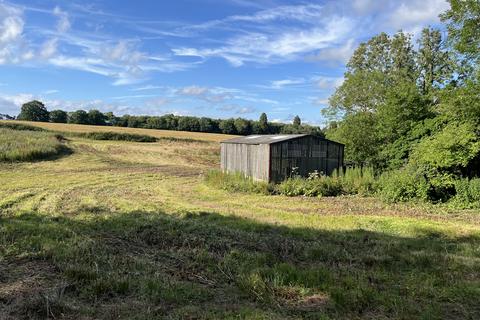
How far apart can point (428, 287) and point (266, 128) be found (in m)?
77.0

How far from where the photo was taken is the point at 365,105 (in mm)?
26188

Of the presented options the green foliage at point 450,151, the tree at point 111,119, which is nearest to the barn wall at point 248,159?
the green foliage at point 450,151

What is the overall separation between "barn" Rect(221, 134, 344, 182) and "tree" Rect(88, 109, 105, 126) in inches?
2683

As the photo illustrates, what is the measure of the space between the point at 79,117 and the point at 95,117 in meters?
3.23

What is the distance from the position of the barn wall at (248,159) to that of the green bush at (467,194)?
8.49 meters

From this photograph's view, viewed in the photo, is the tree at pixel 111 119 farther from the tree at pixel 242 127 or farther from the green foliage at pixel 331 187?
the green foliage at pixel 331 187

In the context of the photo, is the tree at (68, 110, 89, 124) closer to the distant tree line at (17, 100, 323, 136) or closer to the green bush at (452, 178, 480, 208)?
the distant tree line at (17, 100, 323, 136)

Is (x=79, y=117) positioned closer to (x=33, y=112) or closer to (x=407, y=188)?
(x=33, y=112)

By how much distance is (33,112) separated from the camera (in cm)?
8438

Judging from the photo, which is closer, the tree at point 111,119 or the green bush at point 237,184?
the green bush at point 237,184

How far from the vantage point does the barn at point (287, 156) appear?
19.5 m

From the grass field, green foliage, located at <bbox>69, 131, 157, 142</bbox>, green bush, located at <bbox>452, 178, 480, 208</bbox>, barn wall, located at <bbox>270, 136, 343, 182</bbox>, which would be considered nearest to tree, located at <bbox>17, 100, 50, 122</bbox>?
green foliage, located at <bbox>69, 131, 157, 142</bbox>

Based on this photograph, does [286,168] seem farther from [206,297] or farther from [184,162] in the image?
[184,162]

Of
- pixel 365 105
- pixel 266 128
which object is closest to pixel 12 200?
pixel 365 105
